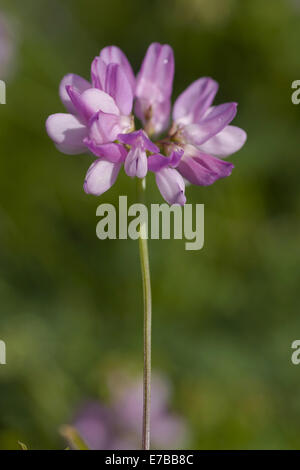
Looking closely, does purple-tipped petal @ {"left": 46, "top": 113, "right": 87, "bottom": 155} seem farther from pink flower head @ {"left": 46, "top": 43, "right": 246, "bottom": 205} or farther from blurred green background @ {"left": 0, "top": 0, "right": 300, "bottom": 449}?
blurred green background @ {"left": 0, "top": 0, "right": 300, "bottom": 449}

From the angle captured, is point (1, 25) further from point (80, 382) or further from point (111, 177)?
point (111, 177)

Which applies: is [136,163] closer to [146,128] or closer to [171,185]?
[171,185]

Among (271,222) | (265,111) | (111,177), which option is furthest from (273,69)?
(111,177)
